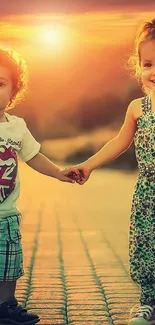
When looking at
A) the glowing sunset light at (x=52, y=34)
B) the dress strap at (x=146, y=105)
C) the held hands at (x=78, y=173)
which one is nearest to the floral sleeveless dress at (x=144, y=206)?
the dress strap at (x=146, y=105)

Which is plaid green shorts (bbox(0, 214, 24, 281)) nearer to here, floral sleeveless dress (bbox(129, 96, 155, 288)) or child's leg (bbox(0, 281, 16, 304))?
child's leg (bbox(0, 281, 16, 304))

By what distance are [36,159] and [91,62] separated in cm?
74

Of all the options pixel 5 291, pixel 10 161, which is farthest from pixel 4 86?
pixel 5 291

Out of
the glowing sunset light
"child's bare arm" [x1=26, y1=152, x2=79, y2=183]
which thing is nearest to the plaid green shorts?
"child's bare arm" [x1=26, y1=152, x2=79, y2=183]

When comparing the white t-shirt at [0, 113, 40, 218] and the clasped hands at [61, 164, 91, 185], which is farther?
the clasped hands at [61, 164, 91, 185]

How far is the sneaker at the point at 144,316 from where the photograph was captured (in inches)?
113

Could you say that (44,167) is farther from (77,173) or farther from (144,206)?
(144,206)

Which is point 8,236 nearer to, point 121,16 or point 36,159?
point 36,159

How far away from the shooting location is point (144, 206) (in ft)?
9.40

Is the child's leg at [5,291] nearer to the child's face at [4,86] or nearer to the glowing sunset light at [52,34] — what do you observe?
the child's face at [4,86]

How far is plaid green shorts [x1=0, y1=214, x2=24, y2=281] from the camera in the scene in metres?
2.87

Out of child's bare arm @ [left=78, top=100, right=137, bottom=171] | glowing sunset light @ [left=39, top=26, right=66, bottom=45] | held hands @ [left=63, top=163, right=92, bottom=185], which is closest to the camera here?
child's bare arm @ [left=78, top=100, right=137, bottom=171]

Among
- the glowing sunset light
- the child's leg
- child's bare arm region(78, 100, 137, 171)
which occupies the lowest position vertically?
the child's leg

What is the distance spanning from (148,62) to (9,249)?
0.72m
